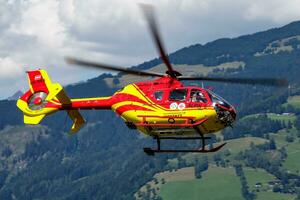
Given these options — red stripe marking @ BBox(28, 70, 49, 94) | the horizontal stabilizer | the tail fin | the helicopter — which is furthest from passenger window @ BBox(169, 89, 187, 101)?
red stripe marking @ BBox(28, 70, 49, 94)

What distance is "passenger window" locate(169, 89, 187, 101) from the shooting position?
174 ft

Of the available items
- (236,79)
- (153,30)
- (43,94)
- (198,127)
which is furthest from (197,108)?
(43,94)

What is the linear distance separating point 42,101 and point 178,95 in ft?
43.7

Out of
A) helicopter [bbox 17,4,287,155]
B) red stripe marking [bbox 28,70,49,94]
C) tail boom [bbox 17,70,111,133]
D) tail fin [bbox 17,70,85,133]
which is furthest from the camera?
red stripe marking [bbox 28,70,49,94]

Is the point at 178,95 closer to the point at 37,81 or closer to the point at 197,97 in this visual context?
the point at 197,97

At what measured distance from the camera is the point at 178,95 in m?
53.2

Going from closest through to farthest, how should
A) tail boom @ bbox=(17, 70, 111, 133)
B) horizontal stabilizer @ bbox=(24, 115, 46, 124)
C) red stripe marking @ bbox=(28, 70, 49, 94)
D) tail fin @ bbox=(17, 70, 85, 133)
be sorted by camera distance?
tail boom @ bbox=(17, 70, 111, 133)
tail fin @ bbox=(17, 70, 85, 133)
horizontal stabilizer @ bbox=(24, 115, 46, 124)
red stripe marking @ bbox=(28, 70, 49, 94)

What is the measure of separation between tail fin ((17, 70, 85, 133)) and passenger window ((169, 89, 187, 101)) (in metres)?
10.0

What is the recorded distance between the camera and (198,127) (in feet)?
172

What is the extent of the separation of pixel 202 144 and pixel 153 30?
11157 mm

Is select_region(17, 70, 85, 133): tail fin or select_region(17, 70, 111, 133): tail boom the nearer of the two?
select_region(17, 70, 111, 133): tail boom

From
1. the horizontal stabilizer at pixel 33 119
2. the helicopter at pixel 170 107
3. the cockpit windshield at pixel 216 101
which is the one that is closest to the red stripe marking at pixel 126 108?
the helicopter at pixel 170 107

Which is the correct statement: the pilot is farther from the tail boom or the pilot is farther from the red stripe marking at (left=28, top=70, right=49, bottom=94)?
the red stripe marking at (left=28, top=70, right=49, bottom=94)

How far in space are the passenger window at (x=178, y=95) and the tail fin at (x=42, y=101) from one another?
10009 millimetres
